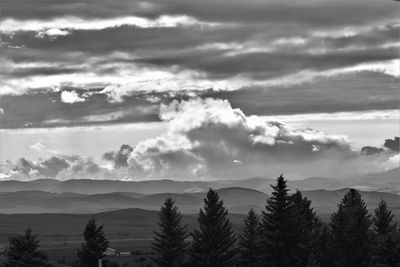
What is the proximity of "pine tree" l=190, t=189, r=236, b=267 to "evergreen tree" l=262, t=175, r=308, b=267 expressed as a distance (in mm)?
6635

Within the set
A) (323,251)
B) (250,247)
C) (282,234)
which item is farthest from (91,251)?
(323,251)

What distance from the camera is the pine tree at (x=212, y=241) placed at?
343 ft

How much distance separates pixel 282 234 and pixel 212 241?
1101 cm

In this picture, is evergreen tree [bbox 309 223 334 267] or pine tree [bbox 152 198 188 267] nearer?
pine tree [bbox 152 198 188 267]

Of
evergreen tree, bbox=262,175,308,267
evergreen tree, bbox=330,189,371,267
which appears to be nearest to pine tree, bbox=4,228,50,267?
evergreen tree, bbox=262,175,308,267

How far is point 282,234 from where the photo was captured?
99.2 m

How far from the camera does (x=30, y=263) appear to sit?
81625 millimetres

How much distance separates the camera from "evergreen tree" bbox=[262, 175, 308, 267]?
98.5 metres

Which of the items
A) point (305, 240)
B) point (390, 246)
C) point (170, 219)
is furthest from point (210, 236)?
point (390, 246)

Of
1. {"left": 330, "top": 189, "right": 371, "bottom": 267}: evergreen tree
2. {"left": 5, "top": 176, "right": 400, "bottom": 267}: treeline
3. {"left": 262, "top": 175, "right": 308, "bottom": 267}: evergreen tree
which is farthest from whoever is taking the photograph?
{"left": 330, "top": 189, "right": 371, "bottom": 267}: evergreen tree

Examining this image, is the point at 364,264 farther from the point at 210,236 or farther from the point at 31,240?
the point at 31,240

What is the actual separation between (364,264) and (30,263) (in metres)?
57.8

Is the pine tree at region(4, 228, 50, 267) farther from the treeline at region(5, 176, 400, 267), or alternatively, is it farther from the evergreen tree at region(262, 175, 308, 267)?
the evergreen tree at region(262, 175, 308, 267)

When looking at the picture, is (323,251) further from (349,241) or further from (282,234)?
(282,234)
